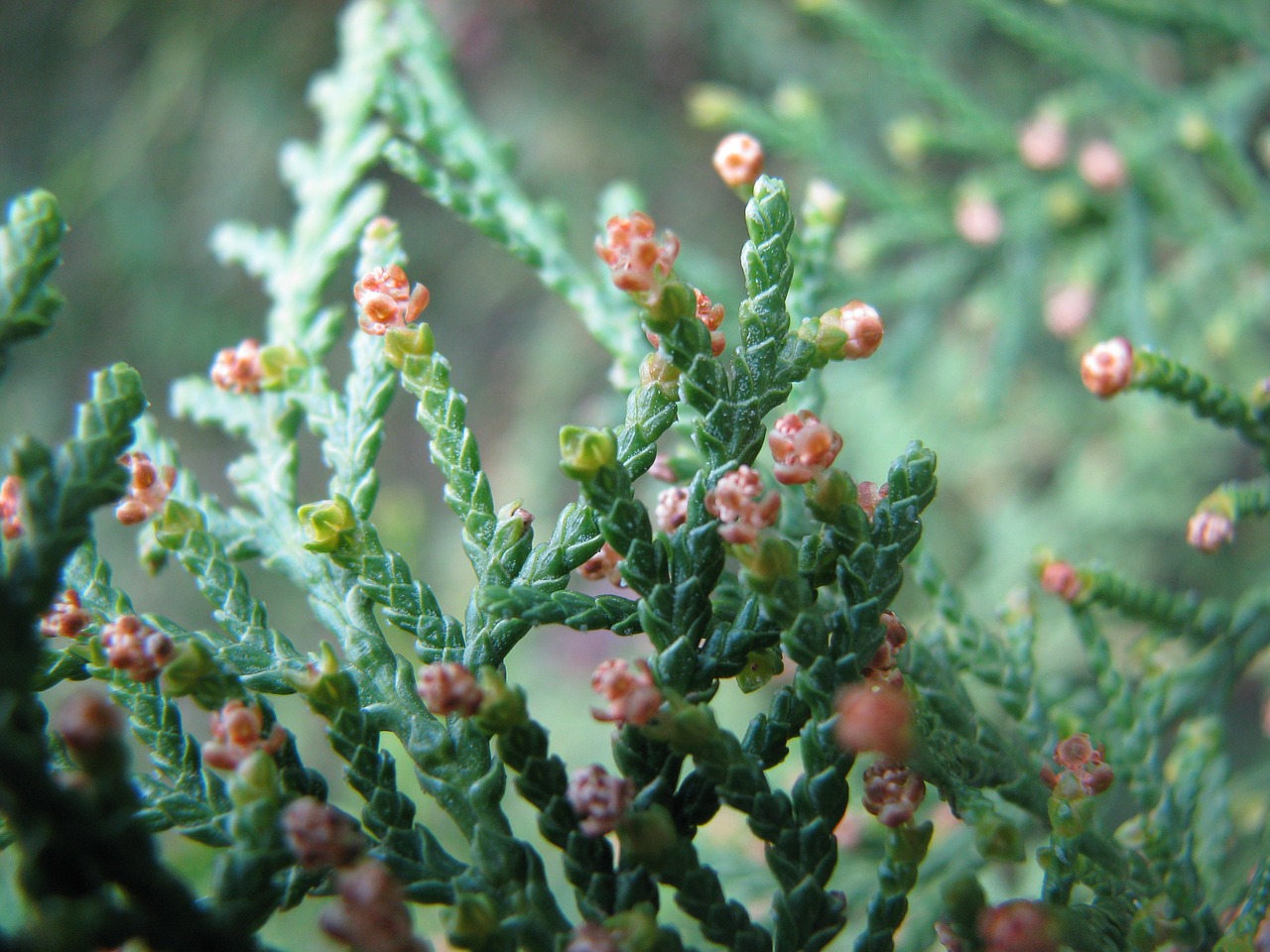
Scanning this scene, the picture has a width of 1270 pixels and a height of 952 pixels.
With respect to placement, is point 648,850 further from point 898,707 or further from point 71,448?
point 71,448

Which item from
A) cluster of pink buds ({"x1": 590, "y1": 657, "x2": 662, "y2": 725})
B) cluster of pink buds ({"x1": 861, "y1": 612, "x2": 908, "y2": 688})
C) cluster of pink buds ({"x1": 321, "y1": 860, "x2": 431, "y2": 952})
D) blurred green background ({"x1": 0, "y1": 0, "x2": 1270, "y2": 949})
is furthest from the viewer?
blurred green background ({"x1": 0, "y1": 0, "x2": 1270, "y2": 949})

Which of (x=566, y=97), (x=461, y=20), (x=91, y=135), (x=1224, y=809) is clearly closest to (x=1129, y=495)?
(x=1224, y=809)

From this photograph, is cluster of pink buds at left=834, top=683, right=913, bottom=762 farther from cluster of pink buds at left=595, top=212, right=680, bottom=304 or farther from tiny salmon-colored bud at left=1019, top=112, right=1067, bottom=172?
tiny salmon-colored bud at left=1019, top=112, right=1067, bottom=172

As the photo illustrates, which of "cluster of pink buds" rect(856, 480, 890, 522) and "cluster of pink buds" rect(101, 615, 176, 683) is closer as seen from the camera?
"cluster of pink buds" rect(101, 615, 176, 683)

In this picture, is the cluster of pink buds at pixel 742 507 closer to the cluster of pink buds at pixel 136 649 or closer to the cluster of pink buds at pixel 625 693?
the cluster of pink buds at pixel 625 693

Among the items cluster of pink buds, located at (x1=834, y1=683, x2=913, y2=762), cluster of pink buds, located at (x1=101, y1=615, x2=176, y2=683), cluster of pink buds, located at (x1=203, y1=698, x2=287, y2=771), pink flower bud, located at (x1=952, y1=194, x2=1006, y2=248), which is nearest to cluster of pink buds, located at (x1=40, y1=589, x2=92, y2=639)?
cluster of pink buds, located at (x1=101, y1=615, x2=176, y2=683)

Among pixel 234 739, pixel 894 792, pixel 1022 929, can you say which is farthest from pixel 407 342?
pixel 1022 929

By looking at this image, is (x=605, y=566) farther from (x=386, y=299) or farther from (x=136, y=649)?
(x=136, y=649)
